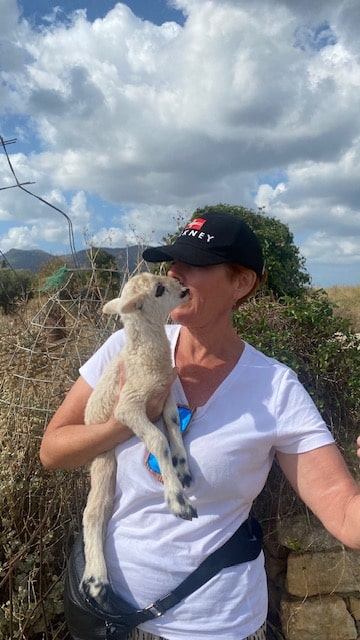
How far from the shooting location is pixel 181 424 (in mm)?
2133

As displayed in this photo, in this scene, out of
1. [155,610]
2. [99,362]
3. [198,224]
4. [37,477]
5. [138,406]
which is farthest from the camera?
[37,477]

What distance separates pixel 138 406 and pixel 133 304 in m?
0.42

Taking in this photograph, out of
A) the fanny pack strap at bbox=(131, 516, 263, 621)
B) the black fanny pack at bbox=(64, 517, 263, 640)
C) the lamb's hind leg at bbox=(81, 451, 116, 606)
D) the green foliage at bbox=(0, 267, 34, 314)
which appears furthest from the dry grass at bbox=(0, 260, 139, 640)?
the fanny pack strap at bbox=(131, 516, 263, 621)

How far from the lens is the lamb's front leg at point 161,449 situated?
1944 millimetres

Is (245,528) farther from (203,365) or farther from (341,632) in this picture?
(341,632)

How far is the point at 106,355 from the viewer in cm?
246

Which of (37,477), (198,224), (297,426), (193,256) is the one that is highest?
(198,224)

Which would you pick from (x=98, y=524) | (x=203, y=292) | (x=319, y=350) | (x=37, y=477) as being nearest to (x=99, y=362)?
(x=203, y=292)

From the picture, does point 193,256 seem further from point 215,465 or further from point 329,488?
point 329,488

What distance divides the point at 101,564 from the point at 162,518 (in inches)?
12.1

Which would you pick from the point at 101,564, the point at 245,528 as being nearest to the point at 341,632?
the point at 245,528

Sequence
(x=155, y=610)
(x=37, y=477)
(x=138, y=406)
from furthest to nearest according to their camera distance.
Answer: (x=37, y=477) < (x=138, y=406) < (x=155, y=610)

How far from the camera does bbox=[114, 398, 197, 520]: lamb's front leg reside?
1944 mm

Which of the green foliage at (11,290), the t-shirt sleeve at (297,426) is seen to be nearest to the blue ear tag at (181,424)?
the t-shirt sleeve at (297,426)
